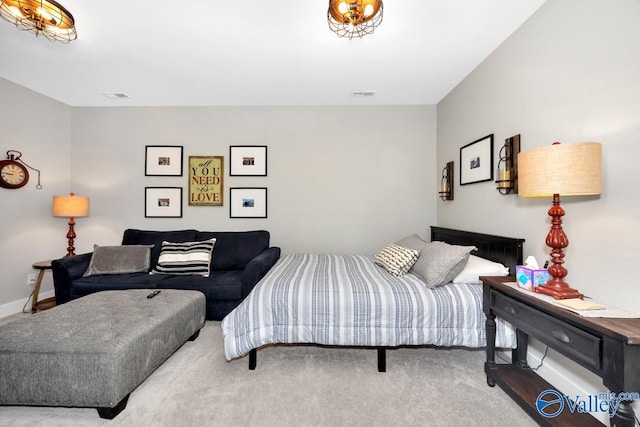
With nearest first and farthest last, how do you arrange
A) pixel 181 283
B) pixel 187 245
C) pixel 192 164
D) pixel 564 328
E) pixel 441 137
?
pixel 564 328 → pixel 181 283 → pixel 187 245 → pixel 441 137 → pixel 192 164

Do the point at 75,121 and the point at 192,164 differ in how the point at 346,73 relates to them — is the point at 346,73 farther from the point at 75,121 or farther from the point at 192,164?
the point at 75,121

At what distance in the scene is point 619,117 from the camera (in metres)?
1.36

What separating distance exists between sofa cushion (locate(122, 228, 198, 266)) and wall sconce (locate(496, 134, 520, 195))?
11.1ft

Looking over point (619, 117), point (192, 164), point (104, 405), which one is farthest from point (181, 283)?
point (619, 117)

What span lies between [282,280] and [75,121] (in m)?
3.89

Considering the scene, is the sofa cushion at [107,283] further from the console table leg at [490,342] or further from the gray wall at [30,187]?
the console table leg at [490,342]

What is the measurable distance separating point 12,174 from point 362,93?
4.12 metres

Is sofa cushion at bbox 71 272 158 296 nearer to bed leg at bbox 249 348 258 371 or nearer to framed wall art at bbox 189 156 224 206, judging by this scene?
framed wall art at bbox 189 156 224 206

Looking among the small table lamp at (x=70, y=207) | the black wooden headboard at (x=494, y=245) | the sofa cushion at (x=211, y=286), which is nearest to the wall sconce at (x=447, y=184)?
the black wooden headboard at (x=494, y=245)

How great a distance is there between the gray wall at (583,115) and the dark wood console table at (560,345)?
0.95ft

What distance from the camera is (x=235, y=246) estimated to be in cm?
328

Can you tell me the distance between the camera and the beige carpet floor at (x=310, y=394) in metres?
1.48

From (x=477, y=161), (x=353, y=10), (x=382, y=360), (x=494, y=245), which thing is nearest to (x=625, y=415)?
(x=382, y=360)

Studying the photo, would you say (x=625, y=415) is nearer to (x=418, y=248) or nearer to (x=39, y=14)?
(x=418, y=248)
